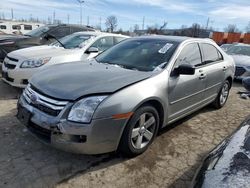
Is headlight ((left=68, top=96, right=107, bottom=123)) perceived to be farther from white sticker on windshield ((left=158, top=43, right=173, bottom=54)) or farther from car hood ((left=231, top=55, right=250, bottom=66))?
car hood ((left=231, top=55, right=250, bottom=66))

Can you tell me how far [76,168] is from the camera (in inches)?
120

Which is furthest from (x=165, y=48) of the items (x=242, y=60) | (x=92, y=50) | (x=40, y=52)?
(x=242, y=60)

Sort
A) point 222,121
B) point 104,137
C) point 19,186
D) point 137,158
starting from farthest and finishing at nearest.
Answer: point 222,121
point 137,158
point 104,137
point 19,186

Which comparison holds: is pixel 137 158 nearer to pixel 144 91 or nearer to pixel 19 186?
pixel 144 91

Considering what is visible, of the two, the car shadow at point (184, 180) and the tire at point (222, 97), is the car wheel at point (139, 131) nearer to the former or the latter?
the car shadow at point (184, 180)

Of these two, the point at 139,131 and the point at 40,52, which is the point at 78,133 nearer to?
the point at 139,131

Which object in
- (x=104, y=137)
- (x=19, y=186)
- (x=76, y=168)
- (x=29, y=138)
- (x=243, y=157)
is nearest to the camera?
(x=243, y=157)

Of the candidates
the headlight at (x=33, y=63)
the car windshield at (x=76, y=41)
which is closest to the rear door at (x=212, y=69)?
the car windshield at (x=76, y=41)

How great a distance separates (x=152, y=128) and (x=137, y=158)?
0.45 meters

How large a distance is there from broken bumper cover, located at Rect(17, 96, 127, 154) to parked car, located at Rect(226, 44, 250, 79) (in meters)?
6.49

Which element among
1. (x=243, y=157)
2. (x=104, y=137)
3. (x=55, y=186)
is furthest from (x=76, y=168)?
(x=243, y=157)

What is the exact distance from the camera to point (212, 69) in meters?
4.70

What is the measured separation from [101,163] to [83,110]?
2.76 feet

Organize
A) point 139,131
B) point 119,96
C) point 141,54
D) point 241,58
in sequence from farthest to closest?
1. point 241,58
2. point 141,54
3. point 139,131
4. point 119,96
